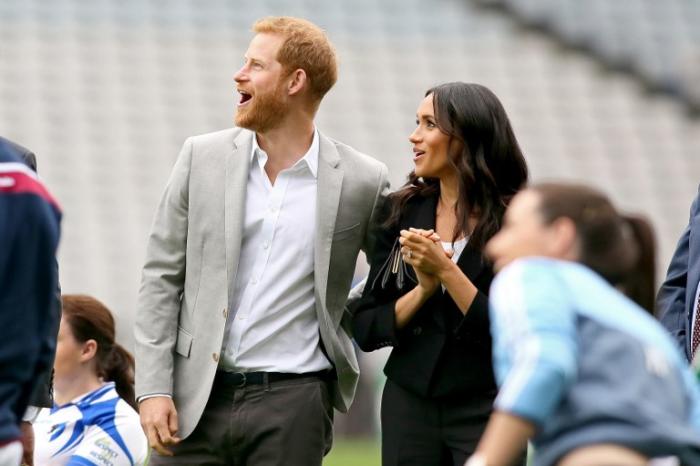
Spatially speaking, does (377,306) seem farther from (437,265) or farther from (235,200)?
(235,200)

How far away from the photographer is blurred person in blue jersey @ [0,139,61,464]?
3189mm

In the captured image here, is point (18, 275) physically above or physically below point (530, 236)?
below

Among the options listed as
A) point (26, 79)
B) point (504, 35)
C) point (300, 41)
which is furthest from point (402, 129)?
point (300, 41)

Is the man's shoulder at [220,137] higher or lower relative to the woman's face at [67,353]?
higher

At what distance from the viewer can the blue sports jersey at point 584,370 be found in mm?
2764

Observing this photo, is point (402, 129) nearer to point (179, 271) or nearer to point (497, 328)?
point (179, 271)

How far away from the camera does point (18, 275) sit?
321 cm

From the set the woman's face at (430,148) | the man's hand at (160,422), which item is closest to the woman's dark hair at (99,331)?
the man's hand at (160,422)

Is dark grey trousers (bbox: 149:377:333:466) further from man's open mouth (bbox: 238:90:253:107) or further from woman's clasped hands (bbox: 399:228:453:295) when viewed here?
man's open mouth (bbox: 238:90:253:107)

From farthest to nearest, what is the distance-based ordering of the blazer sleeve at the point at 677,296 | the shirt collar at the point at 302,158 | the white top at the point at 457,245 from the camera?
the shirt collar at the point at 302,158
the blazer sleeve at the point at 677,296
the white top at the point at 457,245

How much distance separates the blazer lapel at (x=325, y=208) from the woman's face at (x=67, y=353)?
3.60 ft

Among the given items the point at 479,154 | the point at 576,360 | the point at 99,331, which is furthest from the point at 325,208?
the point at 576,360

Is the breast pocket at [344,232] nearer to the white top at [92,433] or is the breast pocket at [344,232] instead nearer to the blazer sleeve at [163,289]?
the blazer sleeve at [163,289]

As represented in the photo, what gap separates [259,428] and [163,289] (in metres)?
0.53
